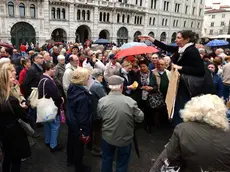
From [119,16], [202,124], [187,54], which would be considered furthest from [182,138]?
[119,16]

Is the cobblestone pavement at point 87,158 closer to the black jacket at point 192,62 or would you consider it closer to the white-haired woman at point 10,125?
the white-haired woman at point 10,125

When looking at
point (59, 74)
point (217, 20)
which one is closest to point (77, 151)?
point (59, 74)

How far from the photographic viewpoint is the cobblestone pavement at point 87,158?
12.4 feet

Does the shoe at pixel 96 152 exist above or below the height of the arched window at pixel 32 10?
below

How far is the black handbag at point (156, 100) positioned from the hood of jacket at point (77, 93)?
6.94ft

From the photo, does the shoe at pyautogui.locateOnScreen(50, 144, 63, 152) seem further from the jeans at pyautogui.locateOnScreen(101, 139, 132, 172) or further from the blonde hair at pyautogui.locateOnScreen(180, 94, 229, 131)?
the blonde hair at pyautogui.locateOnScreen(180, 94, 229, 131)

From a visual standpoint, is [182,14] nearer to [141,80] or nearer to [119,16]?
[119,16]

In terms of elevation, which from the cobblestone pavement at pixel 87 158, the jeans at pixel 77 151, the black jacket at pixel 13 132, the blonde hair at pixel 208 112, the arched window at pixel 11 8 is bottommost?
the cobblestone pavement at pixel 87 158

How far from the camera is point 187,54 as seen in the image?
2.93 meters

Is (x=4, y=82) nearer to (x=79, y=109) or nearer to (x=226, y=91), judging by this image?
(x=79, y=109)

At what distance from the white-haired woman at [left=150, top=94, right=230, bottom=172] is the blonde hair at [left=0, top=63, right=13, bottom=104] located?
2.21 metres

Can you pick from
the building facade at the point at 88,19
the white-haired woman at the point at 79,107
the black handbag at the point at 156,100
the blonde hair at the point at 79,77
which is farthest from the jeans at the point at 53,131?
the building facade at the point at 88,19

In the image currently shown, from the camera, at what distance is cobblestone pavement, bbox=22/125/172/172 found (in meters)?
3.79

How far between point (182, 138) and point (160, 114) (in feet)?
12.5
